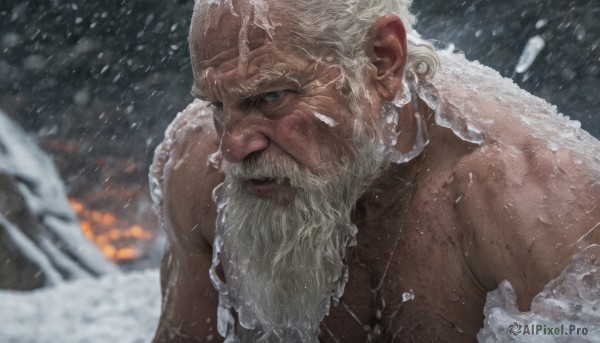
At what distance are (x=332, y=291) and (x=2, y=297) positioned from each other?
2.85 m

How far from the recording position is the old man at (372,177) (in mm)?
2254

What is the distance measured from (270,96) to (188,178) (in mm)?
664

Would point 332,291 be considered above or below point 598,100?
above

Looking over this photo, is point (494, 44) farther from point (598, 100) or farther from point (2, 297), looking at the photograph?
point (2, 297)

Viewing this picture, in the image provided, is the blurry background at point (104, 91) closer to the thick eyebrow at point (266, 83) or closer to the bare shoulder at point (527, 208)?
the bare shoulder at point (527, 208)

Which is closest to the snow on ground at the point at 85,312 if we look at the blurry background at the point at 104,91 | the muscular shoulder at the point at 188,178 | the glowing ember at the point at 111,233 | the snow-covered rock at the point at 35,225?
the snow-covered rock at the point at 35,225

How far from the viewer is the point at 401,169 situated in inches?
101

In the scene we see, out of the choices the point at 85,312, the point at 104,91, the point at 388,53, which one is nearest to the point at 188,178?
the point at 388,53

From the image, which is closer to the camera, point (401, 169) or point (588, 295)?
point (588, 295)

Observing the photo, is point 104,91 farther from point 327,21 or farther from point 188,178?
point 327,21

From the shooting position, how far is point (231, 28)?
227 centimetres

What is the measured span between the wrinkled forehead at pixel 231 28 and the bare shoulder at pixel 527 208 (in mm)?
603

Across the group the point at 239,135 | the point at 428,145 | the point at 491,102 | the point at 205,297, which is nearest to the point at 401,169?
the point at 428,145

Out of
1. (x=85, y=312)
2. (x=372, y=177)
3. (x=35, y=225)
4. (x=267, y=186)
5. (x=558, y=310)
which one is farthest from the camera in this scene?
(x=35, y=225)
